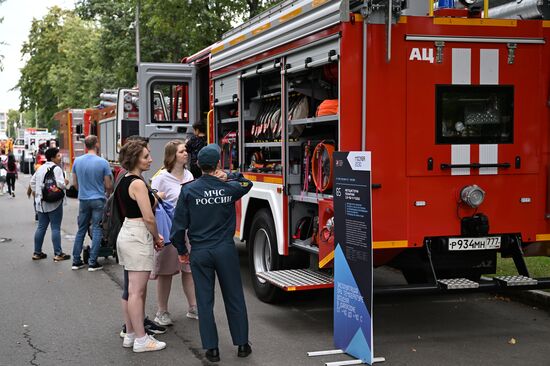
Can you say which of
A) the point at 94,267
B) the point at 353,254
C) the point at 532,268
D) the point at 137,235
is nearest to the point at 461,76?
the point at 353,254

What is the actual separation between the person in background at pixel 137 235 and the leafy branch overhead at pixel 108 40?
41.3 ft

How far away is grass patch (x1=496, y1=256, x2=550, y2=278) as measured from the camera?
8.26 m

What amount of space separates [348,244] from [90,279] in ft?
16.4

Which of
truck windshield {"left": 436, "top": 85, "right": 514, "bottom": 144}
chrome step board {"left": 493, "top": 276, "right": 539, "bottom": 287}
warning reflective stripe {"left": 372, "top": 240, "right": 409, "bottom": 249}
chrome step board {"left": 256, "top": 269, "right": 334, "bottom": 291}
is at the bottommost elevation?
chrome step board {"left": 256, "top": 269, "right": 334, "bottom": 291}

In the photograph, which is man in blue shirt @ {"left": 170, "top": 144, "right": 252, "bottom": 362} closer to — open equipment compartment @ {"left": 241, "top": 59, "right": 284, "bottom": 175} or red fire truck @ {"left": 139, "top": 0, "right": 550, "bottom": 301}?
red fire truck @ {"left": 139, "top": 0, "right": 550, "bottom": 301}

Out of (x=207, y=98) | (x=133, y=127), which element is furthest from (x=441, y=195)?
(x=133, y=127)

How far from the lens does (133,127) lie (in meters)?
→ 13.6

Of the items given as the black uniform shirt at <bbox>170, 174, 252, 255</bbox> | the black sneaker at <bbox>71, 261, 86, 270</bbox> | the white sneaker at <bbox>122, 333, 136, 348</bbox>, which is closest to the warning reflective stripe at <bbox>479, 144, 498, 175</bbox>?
the black uniform shirt at <bbox>170, 174, 252, 255</bbox>

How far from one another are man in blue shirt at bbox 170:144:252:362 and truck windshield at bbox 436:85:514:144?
6.39ft

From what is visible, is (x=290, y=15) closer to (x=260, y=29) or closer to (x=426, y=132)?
(x=260, y=29)

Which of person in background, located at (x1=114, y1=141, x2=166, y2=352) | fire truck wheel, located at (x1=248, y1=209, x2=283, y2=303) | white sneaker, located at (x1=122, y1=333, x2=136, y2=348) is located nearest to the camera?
person in background, located at (x1=114, y1=141, x2=166, y2=352)

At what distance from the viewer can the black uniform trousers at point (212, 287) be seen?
18.8ft

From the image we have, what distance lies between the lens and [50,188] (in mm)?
10734

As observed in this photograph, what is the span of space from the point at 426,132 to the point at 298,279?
1851mm
